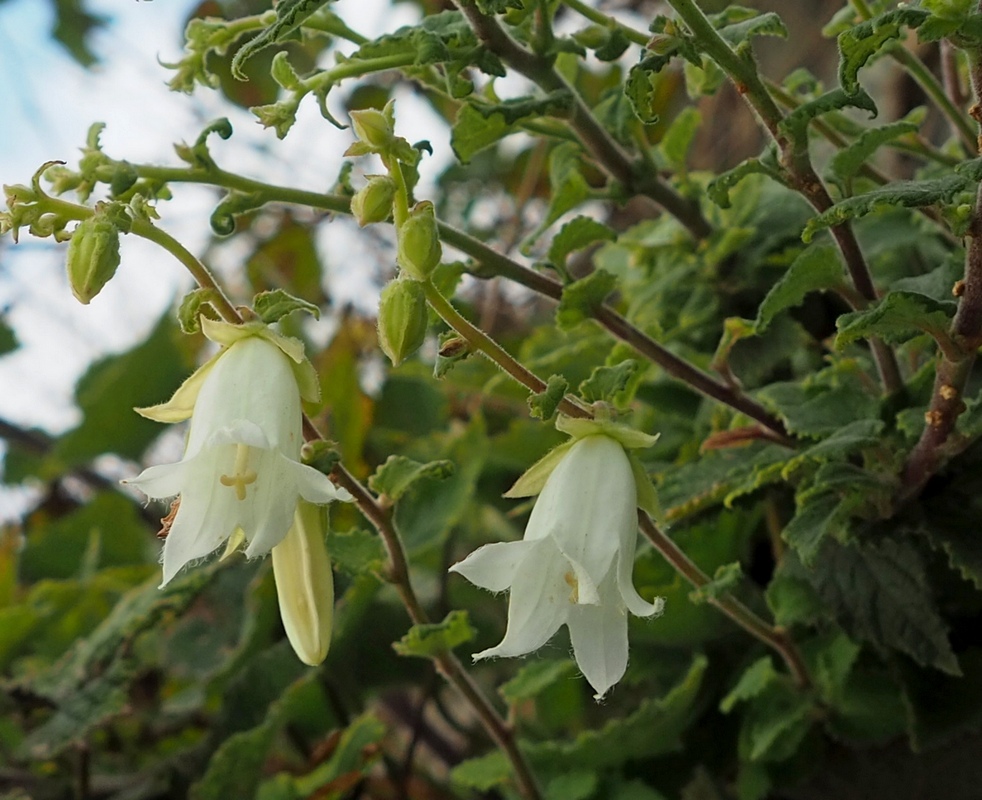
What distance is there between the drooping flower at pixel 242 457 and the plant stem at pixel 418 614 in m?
0.04

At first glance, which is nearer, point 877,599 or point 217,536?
point 217,536

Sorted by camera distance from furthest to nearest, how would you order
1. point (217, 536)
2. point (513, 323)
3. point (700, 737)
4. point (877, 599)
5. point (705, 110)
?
1. point (705, 110)
2. point (513, 323)
3. point (700, 737)
4. point (877, 599)
5. point (217, 536)

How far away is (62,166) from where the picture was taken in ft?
1.44

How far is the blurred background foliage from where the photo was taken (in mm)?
516

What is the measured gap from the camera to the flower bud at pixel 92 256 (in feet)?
1.24

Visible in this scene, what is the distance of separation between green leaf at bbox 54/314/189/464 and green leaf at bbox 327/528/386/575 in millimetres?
716

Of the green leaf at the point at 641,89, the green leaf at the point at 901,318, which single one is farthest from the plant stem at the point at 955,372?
the green leaf at the point at 641,89

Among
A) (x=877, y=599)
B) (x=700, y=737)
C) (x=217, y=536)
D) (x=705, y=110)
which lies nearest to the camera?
(x=217, y=536)

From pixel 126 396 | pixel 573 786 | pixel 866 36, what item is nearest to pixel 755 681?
pixel 573 786

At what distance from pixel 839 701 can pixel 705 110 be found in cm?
118

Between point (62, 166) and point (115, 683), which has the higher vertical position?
point (62, 166)

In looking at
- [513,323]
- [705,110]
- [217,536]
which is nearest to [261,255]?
[513,323]

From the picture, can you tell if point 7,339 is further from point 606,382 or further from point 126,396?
point 606,382

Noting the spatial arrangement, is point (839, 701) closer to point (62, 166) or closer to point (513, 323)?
point (62, 166)
